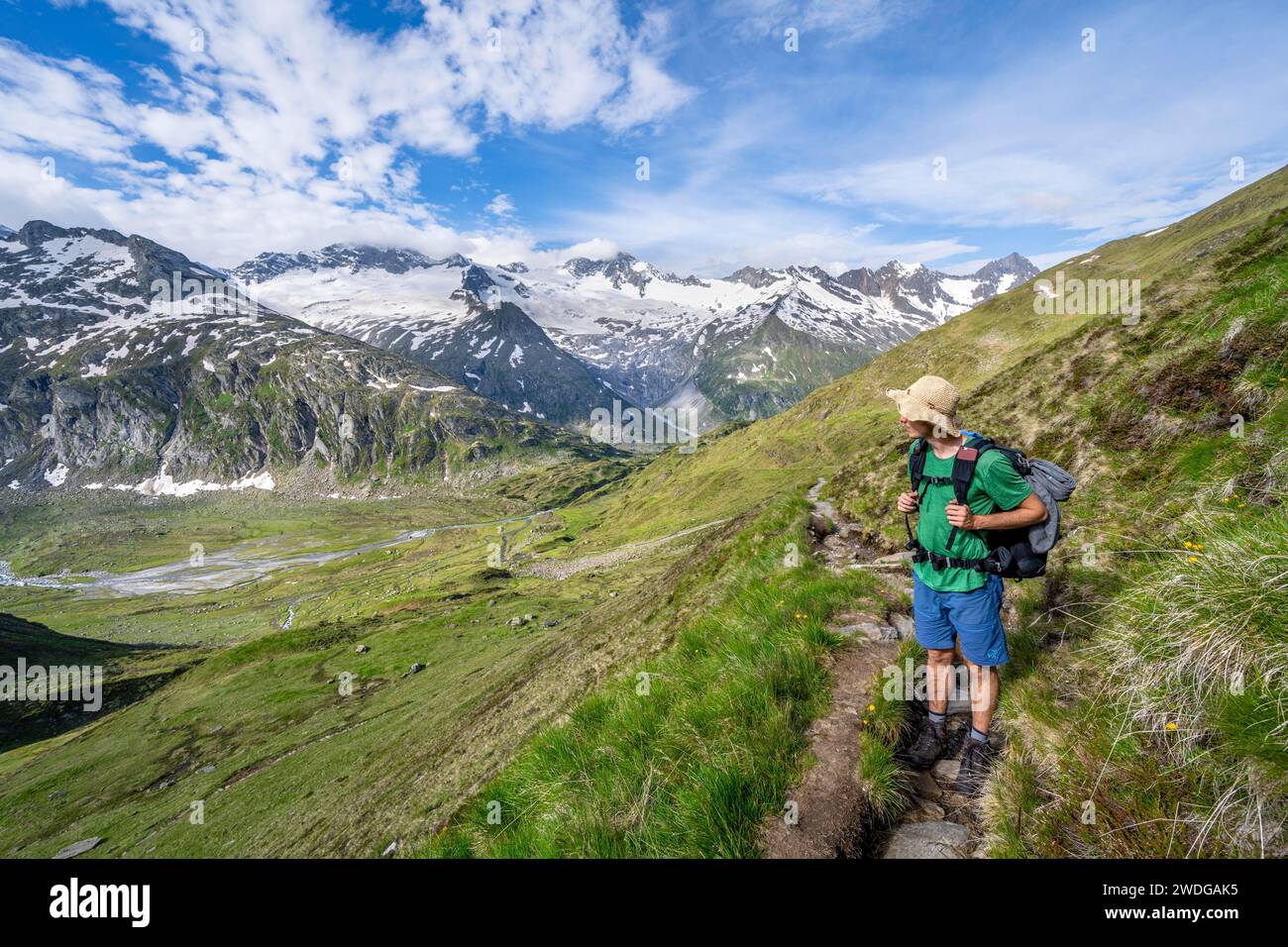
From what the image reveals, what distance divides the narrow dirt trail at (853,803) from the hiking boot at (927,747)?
0.11 meters

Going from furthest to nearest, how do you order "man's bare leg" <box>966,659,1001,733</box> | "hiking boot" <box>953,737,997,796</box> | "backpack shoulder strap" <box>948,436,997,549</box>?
1. "backpack shoulder strap" <box>948,436,997,549</box>
2. "man's bare leg" <box>966,659,1001,733</box>
3. "hiking boot" <box>953,737,997,796</box>

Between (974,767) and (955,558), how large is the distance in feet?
7.72

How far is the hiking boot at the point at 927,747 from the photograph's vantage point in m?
6.25

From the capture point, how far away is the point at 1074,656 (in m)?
6.60

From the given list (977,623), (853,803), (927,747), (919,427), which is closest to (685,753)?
(853,803)

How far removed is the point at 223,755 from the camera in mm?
65188

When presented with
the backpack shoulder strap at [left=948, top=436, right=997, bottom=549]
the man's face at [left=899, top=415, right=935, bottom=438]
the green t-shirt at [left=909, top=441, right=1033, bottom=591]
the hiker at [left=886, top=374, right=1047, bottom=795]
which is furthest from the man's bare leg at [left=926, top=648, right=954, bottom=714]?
the man's face at [left=899, top=415, right=935, bottom=438]

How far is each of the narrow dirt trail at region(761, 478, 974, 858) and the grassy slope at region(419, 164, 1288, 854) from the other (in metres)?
0.29

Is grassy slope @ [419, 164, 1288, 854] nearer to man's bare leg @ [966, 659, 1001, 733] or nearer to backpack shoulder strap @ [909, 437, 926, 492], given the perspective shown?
man's bare leg @ [966, 659, 1001, 733]

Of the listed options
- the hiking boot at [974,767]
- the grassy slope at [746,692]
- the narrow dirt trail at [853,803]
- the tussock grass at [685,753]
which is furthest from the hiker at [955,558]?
the tussock grass at [685,753]

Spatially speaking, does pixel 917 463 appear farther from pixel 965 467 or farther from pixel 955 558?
pixel 955 558

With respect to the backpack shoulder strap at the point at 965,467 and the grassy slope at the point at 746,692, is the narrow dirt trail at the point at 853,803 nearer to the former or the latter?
the grassy slope at the point at 746,692

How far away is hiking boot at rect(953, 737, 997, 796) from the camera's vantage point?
5570mm
